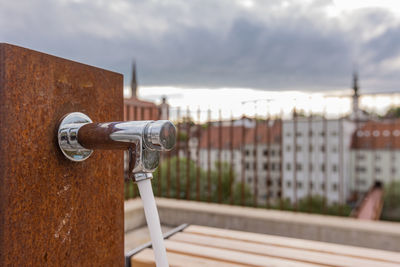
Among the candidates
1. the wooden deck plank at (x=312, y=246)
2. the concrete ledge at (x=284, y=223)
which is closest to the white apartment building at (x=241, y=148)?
the concrete ledge at (x=284, y=223)

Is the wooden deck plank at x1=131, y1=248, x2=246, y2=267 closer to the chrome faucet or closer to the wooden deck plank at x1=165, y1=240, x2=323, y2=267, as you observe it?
the wooden deck plank at x1=165, y1=240, x2=323, y2=267

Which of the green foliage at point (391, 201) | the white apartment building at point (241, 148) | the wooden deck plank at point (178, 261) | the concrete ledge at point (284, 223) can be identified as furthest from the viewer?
the green foliage at point (391, 201)

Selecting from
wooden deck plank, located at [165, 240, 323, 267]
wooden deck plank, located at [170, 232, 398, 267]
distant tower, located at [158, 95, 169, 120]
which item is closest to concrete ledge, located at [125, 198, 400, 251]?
distant tower, located at [158, 95, 169, 120]

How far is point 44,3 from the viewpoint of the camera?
7.34 feet

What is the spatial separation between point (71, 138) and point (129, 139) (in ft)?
0.47

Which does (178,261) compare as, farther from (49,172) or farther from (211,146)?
(211,146)

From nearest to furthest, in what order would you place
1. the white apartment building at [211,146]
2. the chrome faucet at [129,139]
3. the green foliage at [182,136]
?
the chrome faucet at [129,139]
the white apartment building at [211,146]
the green foliage at [182,136]

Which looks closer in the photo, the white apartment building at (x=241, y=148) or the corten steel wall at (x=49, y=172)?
the corten steel wall at (x=49, y=172)

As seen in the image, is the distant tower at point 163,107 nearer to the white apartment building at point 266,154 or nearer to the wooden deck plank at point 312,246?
the white apartment building at point 266,154

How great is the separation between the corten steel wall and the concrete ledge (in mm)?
2106

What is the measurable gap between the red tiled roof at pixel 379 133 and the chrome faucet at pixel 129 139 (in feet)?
9.18

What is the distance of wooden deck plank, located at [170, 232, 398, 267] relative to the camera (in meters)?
0.99

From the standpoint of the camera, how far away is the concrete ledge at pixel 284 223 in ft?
7.79

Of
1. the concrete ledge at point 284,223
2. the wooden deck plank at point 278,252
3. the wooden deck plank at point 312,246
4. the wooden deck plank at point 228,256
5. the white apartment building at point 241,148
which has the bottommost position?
the concrete ledge at point 284,223
